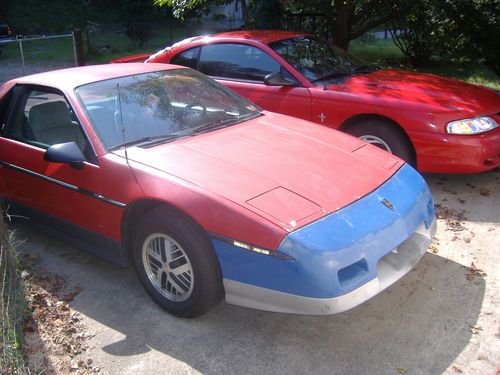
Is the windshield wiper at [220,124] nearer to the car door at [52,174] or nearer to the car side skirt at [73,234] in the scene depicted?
the car door at [52,174]

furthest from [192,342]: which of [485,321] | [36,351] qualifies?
[485,321]

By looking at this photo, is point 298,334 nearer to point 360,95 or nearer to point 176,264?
→ point 176,264

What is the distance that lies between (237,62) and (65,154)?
2.97 metres

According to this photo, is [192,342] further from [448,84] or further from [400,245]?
[448,84]

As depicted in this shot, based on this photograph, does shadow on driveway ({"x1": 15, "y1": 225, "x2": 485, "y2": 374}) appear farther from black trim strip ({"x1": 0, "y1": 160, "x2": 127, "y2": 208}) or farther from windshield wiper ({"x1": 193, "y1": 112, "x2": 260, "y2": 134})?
windshield wiper ({"x1": 193, "y1": 112, "x2": 260, "y2": 134})

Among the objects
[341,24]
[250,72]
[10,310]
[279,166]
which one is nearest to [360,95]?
[250,72]

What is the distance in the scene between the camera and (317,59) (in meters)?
5.72

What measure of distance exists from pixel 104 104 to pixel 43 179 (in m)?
0.74

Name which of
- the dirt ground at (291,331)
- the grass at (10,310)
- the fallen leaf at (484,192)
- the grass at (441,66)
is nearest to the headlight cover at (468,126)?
the fallen leaf at (484,192)

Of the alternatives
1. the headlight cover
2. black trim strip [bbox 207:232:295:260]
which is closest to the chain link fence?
the headlight cover

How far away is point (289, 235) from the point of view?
258 cm

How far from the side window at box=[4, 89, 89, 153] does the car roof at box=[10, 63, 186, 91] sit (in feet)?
0.31

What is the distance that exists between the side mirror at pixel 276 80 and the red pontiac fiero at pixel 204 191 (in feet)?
3.37

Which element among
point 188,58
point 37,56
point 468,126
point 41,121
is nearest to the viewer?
point 41,121
